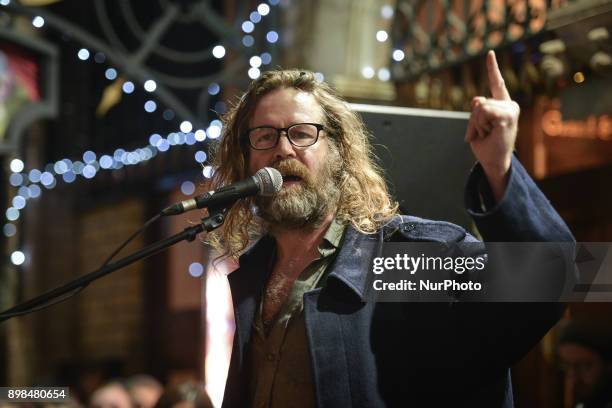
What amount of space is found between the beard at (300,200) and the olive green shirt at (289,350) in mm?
64

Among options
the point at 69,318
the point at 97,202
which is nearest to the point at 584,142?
the point at 97,202

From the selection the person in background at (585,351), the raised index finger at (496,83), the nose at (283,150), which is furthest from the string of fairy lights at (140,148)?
the raised index finger at (496,83)

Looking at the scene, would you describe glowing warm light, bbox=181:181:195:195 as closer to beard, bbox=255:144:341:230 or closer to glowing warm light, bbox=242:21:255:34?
glowing warm light, bbox=242:21:255:34

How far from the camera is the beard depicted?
8.68ft

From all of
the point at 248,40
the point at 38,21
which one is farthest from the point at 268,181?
the point at 248,40

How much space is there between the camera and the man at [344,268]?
209cm

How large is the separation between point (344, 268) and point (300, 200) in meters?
0.26

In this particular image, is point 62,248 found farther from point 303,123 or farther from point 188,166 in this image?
point 303,123

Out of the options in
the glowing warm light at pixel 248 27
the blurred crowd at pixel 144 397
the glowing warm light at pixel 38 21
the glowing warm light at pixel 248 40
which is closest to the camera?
the blurred crowd at pixel 144 397

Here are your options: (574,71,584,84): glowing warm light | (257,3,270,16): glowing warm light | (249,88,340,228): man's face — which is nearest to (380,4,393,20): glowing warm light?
(257,3,270,16): glowing warm light

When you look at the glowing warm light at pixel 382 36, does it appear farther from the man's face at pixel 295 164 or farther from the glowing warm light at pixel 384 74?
the man's face at pixel 295 164

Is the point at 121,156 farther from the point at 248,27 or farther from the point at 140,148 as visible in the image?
the point at 248,27

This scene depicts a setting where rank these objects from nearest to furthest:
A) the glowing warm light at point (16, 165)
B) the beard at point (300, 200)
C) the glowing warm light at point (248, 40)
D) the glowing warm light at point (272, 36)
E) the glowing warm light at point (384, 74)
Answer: the beard at point (300, 200) → the glowing warm light at point (384, 74) → the glowing warm light at point (272, 36) → the glowing warm light at point (248, 40) → the glowing warm light at point (16, 165)

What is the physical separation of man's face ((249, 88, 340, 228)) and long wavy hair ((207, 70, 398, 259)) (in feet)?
0.11
